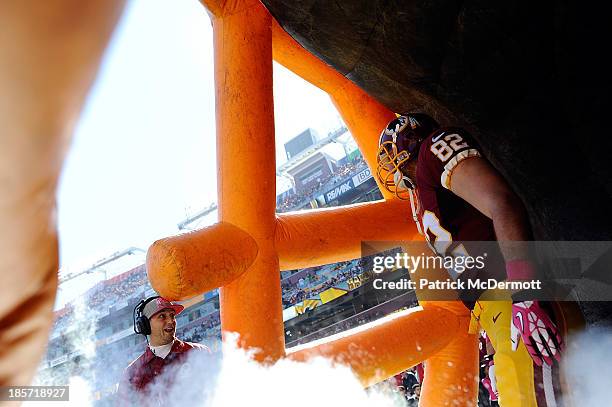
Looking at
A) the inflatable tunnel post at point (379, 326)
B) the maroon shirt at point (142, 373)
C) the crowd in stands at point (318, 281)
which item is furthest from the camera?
the crowd in stands at point (318, 281)

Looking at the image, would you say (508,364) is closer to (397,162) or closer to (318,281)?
(397,162)

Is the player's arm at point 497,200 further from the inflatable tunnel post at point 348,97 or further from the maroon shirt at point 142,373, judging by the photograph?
Answer: the maroon shirt at point 142,373

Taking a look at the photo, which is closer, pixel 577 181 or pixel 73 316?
pixel 577 181

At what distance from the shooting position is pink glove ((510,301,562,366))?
154cm

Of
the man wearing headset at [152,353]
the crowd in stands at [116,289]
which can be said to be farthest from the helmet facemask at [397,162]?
the crowd in stands at [116,289]

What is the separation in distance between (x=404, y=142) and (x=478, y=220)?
42 centimetres

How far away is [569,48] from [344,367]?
1.46m

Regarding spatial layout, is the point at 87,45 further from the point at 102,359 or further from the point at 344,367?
the point at 102,359

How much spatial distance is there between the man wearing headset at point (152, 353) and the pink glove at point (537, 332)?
1.62 metres

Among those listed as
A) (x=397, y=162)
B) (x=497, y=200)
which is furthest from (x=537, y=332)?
(x=397, y=162)

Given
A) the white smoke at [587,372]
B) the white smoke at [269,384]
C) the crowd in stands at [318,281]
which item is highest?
the crowd in stands at [318,281]

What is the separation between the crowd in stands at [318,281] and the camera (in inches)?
589

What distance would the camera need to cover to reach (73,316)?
2147cm

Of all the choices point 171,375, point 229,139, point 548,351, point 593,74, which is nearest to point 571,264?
point 548,351
